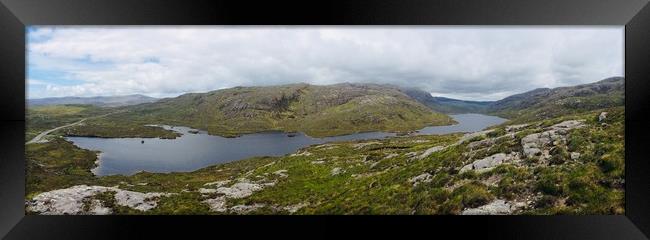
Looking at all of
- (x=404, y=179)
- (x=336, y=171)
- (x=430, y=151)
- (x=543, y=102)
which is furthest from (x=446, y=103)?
(x=404, y=179)

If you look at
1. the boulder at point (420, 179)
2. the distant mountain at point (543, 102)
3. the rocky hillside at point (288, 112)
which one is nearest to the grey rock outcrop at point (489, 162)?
the boulder at point (420, 179)

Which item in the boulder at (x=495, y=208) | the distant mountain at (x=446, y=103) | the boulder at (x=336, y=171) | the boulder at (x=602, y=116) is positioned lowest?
the boulder at (x=336, y=171)

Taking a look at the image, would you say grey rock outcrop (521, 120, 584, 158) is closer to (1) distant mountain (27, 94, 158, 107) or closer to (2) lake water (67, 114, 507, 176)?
(2) lake water (67, 114, 507, 176)

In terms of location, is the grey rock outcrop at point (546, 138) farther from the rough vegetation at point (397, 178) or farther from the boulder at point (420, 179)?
the boulder at point (420, 179)

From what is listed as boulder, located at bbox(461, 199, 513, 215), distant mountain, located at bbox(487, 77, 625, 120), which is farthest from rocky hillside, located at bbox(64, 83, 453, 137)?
boulder, located at bbox(461, 199, 513, 215)

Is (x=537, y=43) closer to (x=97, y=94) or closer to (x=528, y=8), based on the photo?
(x=528, y=8)

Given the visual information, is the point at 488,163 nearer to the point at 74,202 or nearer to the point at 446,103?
the point at 446,103

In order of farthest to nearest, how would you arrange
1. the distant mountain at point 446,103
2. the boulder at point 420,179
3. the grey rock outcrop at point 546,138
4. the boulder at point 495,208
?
the distant mountain at point 446,103
the boulder at point 420,179
the grey rock outcrop at point 546,138
the boulder at point 495,208
